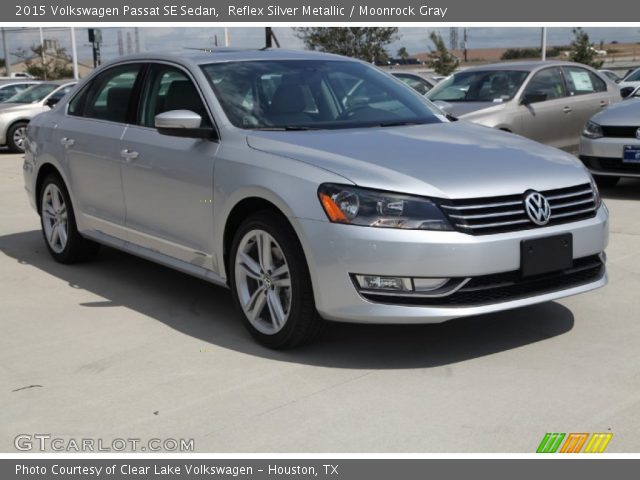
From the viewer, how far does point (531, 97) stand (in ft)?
35.1

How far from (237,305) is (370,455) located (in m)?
1.70

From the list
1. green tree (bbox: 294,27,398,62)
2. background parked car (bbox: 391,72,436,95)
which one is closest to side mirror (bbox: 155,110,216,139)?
background parked car (bbox: 391,72,436,95)

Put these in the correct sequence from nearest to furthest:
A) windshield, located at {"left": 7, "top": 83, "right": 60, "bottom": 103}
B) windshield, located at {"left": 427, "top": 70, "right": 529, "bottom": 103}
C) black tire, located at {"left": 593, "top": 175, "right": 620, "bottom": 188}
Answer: black tire, located at {"left": 593, "top": 175, "right": 620, "bottom": 188} < windshield, located at {"left": 427, "top": 70, "right": 529, "bottom": 103} < windshield, located at {"left": 7, "top": 83, "right": 60, "bottom": 103}

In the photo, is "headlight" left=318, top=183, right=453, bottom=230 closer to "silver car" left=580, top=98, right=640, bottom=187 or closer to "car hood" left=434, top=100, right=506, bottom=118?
A: "silver car" left=580, top=98, right=640, bottom=187

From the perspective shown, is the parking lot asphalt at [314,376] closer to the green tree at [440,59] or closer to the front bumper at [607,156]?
the front bumper at [607,156]

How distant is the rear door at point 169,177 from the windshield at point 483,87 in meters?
6.04

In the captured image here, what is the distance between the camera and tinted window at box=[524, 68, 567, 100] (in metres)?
11.1

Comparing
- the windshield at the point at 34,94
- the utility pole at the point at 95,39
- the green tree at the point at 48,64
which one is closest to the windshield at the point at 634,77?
the windshield at the point at 34,94

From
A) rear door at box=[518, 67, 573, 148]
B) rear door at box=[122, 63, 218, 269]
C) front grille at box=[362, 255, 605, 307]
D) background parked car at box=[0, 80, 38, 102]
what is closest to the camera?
front grille at box=[362, 255, 605, 307]

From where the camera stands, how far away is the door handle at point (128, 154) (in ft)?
18.5

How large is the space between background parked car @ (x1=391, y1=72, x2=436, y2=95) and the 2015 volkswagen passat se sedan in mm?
9705

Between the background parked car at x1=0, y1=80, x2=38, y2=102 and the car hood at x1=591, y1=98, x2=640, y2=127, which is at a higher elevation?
the car hood at x1=591, y1=98, x2=640, y2=127

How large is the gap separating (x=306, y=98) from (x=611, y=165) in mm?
5065

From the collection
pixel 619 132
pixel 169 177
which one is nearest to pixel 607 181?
pixel 619 132
